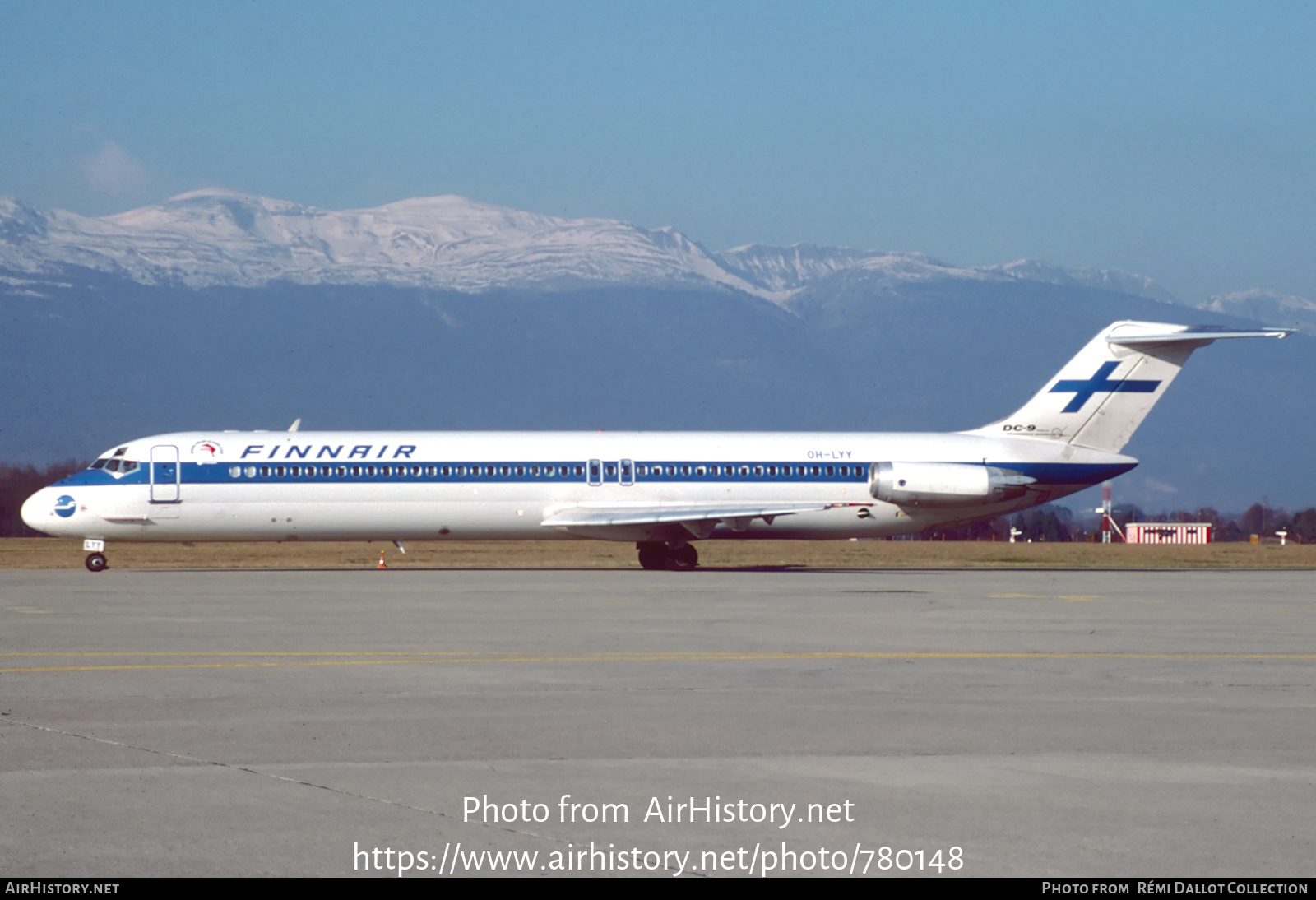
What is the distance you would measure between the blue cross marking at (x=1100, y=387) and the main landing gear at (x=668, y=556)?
12.0 m

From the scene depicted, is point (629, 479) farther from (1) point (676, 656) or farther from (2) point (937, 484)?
(1) point (676, 656)

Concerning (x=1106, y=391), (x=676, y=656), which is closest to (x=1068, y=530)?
(x=1106, y=391)

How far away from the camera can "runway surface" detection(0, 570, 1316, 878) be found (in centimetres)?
773

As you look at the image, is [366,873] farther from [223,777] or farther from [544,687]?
[544,687]

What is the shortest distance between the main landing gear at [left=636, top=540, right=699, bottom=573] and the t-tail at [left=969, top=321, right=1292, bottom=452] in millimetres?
10451

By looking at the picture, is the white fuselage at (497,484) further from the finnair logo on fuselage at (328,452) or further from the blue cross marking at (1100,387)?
the blue cross marking at (1100,387)

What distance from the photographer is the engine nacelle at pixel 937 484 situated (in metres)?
41.3

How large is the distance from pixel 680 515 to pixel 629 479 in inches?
84.4

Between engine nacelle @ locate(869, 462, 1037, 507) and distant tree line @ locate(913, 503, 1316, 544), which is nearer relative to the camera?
engine nacelle @ locate(869, 462, 1037, 507)

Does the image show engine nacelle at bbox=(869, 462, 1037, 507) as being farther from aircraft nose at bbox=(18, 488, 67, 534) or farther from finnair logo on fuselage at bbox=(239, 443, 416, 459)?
aircraft nose at bbox=(18, 488, 67, 534)

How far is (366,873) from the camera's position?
7254 mm

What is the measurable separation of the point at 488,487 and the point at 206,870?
33133mm

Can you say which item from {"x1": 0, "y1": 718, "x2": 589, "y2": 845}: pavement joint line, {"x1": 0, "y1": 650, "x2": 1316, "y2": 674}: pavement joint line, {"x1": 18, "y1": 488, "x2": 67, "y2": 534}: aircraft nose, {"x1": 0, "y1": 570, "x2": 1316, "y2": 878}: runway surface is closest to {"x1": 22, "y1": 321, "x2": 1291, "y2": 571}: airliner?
{"x1": 18, "y1": 488, "x2": 67, "y2": 534}: aircraft nose

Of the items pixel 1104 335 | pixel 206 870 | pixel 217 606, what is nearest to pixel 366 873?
pixel 206 870
